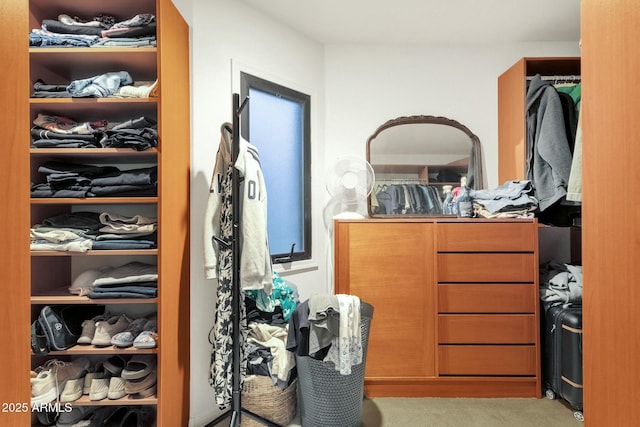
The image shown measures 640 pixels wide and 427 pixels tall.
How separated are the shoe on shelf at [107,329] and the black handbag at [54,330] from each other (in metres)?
0.12

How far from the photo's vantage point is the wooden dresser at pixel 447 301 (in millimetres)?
2385

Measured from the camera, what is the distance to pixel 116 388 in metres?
1.73

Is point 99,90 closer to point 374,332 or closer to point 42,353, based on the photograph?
point 42,353

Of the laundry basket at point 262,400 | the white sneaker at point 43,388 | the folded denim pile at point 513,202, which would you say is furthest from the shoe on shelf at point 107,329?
the folded denim pile at point 513,202

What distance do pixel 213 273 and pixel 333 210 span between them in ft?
4.29

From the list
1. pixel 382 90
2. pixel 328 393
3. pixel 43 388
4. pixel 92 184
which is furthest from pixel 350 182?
pixel 43 388

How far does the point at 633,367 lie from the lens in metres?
0.82

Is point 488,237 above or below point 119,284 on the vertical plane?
above

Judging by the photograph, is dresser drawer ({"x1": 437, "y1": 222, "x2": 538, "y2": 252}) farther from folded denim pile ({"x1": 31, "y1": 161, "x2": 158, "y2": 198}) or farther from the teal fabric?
folded denim pile ({"x1": 31, "y1": 161, "x2": 158, "y2": 198})

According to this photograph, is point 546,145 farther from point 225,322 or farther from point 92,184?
point 92,184

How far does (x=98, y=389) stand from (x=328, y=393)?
1.12 metres

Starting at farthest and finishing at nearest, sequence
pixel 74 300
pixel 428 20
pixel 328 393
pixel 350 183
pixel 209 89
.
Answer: pixel 350 183, pixel 428 20, pixel 209 89, pixel 328 393, pixel 74 300

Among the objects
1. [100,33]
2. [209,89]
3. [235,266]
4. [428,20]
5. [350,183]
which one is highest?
[428,20]

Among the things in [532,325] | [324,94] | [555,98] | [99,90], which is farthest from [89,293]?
[555,98]
